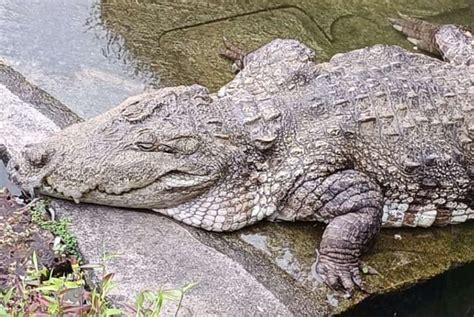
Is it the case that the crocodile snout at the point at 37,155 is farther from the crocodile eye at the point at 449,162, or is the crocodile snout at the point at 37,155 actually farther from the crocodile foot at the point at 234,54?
the crocodile eye at the point at 449,162

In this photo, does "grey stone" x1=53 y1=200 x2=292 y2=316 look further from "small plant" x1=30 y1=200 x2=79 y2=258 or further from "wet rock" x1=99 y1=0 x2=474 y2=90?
"wet rock" x1=99 y1=0 x2=474 y2=90

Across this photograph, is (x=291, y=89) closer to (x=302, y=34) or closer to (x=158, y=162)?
(x=158, y=162)

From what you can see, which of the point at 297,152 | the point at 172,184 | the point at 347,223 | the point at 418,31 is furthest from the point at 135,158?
the point at 418,31

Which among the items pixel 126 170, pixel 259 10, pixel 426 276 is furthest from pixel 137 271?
pixel 259 10

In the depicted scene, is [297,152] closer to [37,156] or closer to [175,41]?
[37,156]

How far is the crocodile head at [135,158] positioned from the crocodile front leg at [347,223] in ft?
1.98

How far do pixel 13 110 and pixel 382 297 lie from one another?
2.20m

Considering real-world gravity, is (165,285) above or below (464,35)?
below

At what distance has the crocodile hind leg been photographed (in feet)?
19.8

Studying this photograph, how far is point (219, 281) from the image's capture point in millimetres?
3914

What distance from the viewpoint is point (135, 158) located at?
422 cm

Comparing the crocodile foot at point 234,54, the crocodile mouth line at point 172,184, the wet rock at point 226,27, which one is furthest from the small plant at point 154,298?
the crocodile foot at point 234,54

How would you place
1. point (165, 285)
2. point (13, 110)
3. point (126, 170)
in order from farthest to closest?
point (13, 110), point (126, 170), point (165, 285)

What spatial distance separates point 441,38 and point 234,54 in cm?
158
